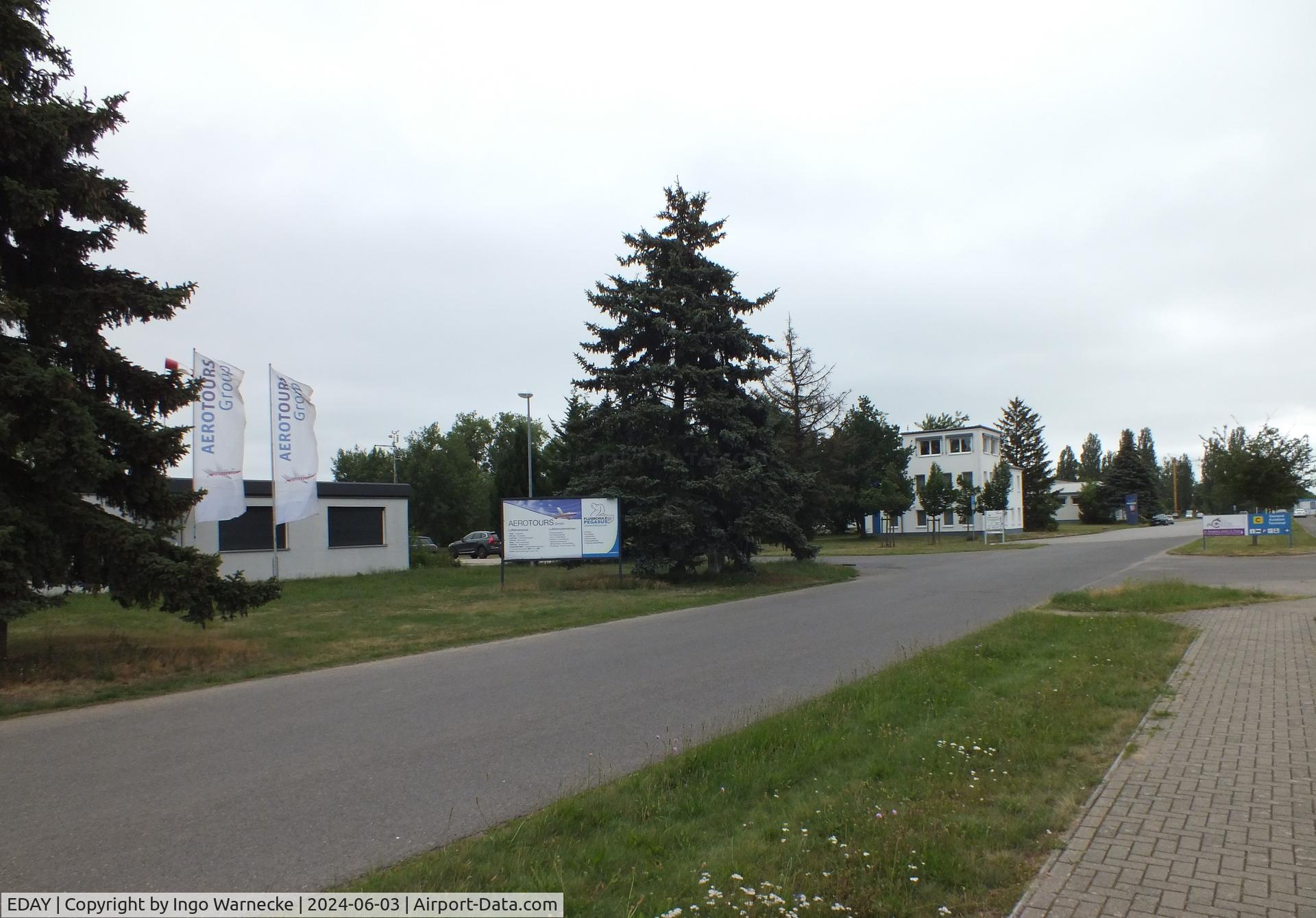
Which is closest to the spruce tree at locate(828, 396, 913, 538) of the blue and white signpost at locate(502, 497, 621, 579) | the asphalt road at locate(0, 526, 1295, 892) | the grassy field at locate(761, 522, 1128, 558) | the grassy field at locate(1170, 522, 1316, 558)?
the grassy field at locate(761, 522, 1128, 558)

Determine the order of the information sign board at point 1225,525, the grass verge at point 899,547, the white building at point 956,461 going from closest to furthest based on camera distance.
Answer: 1. the information sign board at point 1225,525
2. the grass verge at point 899,547
3. the white building at point 956,461

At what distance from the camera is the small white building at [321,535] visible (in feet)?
90.7

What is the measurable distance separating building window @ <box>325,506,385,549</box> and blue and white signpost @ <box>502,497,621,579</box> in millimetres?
9006

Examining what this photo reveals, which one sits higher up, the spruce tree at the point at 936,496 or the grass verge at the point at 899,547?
the spruce tree at the point at 936,496

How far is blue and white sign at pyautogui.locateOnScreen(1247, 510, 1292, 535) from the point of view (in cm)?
3781

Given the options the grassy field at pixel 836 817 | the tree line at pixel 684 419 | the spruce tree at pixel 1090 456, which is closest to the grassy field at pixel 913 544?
the tree line at pixel 684 419

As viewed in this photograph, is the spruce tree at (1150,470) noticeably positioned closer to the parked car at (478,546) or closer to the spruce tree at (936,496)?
the spruce tree at (936,496)

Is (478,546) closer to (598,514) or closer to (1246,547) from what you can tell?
(598,514)

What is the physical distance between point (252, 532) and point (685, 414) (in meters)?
14.0

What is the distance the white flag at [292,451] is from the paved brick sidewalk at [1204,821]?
68.2ft

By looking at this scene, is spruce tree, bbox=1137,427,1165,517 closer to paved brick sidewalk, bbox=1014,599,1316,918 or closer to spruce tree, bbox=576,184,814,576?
spruce tree, bbox=576,184,814,576

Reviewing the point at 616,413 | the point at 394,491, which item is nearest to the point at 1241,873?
the point at 616,413

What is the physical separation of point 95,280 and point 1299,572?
2820cm

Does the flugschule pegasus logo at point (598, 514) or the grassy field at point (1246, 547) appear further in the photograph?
the grassy field at point (1246, 547)
